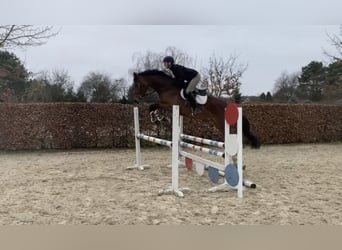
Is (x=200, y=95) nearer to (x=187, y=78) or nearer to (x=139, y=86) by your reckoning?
(x=187, y=78)

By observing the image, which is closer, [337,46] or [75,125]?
[75,125]

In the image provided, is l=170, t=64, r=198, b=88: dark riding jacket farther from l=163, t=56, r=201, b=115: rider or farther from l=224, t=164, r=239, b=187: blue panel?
l=224, t=164, r=239, b=187: blue panel

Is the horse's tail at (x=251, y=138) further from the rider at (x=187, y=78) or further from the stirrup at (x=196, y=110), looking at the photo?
the rider at (x=187, y=78)

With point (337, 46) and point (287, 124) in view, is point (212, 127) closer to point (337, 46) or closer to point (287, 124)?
point (287, 124)

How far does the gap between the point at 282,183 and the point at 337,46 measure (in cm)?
1299

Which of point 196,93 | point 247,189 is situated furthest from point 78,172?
point 247,189

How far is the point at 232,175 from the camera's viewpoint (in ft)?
14.7

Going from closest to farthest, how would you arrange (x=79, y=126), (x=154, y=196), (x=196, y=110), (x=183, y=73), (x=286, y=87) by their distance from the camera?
(x=154, y=196) → (x=183, y=73) → (x=196, y=110) → (x=79, y=126) → (x=286, y=87)

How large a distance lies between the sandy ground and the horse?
0.94 m

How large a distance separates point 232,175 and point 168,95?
177 centimetres

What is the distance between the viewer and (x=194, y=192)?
15.3 ft

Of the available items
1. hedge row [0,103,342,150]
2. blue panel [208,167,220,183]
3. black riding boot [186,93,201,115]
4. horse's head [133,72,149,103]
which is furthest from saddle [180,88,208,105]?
hedge row [0,103,342,150]

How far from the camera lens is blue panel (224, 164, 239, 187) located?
446cm

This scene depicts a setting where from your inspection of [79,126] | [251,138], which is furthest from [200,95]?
[79,126]
